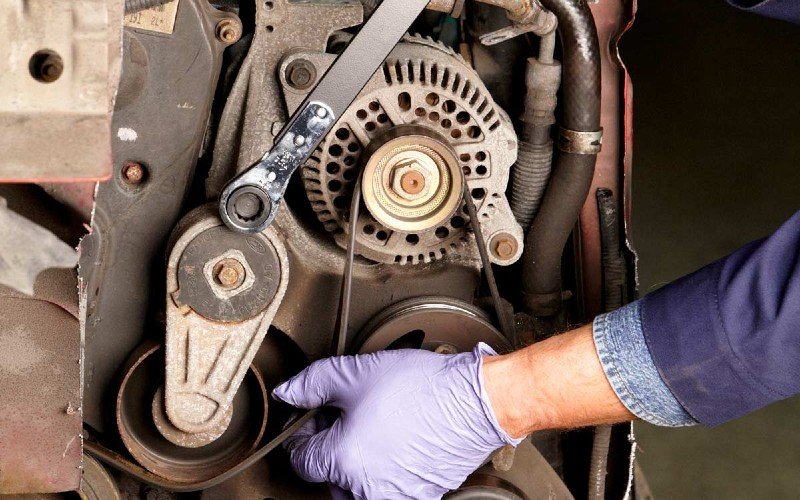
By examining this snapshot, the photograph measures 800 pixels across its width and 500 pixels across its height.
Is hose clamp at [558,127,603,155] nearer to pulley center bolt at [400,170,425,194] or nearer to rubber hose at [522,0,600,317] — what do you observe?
rubber hose at [522,0,600,317]

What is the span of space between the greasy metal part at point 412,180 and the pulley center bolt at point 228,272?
7.6 inches

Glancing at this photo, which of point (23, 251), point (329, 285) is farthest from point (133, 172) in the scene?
point (23, 251)

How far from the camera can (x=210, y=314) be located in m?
1.17

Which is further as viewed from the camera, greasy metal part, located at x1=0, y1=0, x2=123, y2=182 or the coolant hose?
the coolant hose

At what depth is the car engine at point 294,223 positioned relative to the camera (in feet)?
3.60

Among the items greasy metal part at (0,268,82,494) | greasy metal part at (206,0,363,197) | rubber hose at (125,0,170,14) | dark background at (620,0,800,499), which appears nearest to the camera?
greasy metal part at (0,268,82,494)

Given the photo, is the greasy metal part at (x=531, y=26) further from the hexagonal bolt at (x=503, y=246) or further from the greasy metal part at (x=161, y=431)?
the greasy metal part at (x=161, y=431)

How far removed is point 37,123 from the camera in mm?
643

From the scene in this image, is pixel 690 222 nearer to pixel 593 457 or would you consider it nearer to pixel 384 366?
pixel 593 457

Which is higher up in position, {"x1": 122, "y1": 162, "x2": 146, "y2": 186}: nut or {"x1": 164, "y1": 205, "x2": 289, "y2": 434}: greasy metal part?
{"x1": 122, "y1": 162, "x2": 146, "y2": 186}: nut

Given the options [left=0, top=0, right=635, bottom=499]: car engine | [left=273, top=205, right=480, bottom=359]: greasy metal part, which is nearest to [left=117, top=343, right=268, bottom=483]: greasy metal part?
[left=0, top=0, right=635, bottom=499]: car engine

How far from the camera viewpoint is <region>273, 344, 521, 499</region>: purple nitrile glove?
118 centimetres

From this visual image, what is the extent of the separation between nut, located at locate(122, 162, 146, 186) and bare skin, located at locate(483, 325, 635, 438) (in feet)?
1.80

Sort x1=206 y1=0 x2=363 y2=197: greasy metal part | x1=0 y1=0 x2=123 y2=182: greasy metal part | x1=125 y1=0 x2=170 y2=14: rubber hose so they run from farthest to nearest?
x1=206 y1=0 x2=363 y2=197: greasy metal part
x1=125 y1=0 x2=170 y2=14: rubber hose
x1=0 y1=0 x2=123 y2=182: greasy metal part
